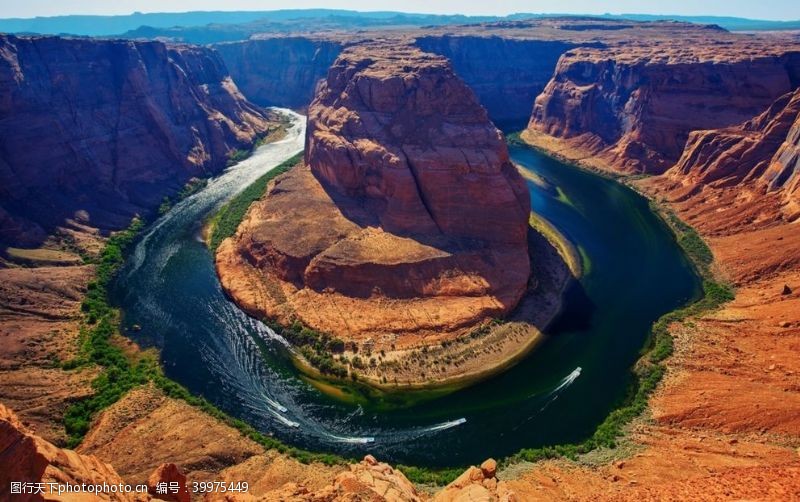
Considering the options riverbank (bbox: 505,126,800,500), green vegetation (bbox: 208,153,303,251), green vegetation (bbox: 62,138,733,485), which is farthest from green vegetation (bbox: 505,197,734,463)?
green vegetation (bbox: 208,153,303,251)

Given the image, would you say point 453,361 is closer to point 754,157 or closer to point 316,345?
Answer: point 316,345

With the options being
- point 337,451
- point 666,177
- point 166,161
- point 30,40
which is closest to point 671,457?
point 337,451

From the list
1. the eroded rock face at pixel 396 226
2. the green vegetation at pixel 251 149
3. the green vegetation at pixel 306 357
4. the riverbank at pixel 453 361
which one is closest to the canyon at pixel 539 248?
the eroded rock face at pixel 396 226

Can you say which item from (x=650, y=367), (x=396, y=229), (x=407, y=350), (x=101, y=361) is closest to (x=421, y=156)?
(x=396, y=229)

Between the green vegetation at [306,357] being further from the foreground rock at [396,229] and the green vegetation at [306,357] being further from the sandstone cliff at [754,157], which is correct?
the sandstone cliff at [754,157]

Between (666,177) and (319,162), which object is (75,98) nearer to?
(319,162)

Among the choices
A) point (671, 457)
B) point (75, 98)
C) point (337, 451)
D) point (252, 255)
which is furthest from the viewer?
point (75, 98)

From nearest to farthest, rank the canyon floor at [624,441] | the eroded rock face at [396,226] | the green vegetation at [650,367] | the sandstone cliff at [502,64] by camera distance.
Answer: the canyon floor at [624,441] → the green vegetation at [650,367] → the eroded rock face at [396,226] → the sandstone cliff at [502,64]
